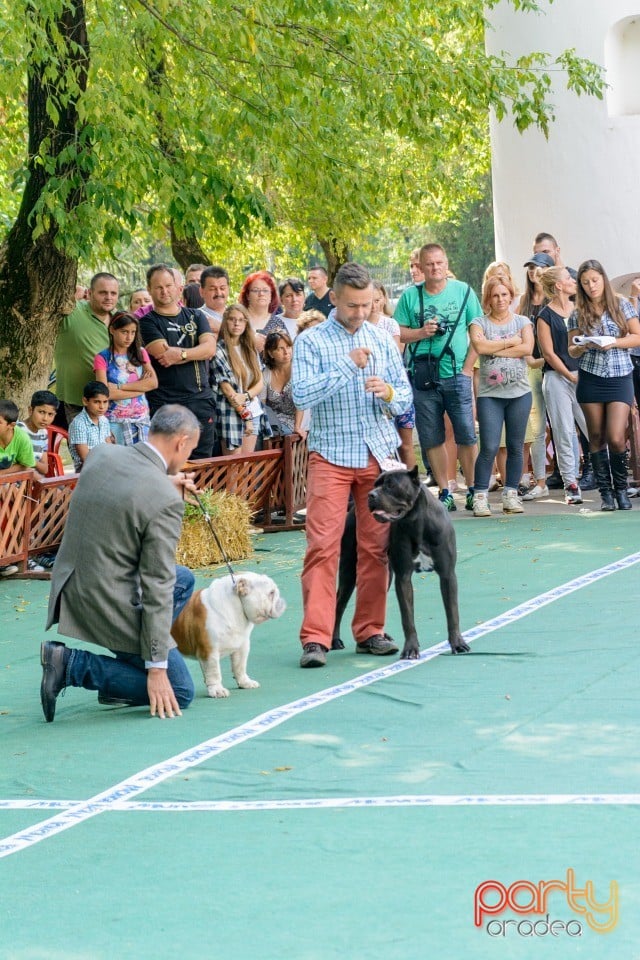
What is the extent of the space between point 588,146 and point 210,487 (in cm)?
900

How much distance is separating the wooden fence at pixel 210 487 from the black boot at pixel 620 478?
2.98 metres

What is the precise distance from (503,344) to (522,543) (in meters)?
2.30

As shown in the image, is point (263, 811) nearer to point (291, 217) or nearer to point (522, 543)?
point (522, 543)

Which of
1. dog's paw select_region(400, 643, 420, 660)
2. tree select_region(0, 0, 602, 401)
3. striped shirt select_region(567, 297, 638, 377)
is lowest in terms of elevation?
dog's paw select_region(400, 643, 420, 660)

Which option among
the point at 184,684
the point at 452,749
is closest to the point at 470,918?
the point at 452,749

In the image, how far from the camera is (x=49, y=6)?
41.1 feet

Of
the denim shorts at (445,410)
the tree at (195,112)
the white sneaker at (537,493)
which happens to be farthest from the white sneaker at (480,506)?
the tree at (195,112)

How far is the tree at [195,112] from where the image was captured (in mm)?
14039

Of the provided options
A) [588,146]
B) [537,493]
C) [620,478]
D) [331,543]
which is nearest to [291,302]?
[537,493]

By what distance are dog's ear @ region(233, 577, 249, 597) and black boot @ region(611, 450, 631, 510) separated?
7.24 meters

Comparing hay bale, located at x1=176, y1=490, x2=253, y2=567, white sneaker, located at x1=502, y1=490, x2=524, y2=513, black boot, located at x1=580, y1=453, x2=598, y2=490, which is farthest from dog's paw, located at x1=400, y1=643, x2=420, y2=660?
black boot, located at x1=580, y1=453, x2=598, y2=490

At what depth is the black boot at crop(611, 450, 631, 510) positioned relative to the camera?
14.8 meters

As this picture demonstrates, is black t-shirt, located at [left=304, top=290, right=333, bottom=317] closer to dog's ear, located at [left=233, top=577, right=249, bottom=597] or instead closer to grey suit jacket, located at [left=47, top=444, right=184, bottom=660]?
dog's ear, located at [left=233, top=577, right=249, bottom=597]

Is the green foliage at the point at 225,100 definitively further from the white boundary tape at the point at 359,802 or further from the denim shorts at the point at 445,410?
the white boundary tape at the point at 359,802
